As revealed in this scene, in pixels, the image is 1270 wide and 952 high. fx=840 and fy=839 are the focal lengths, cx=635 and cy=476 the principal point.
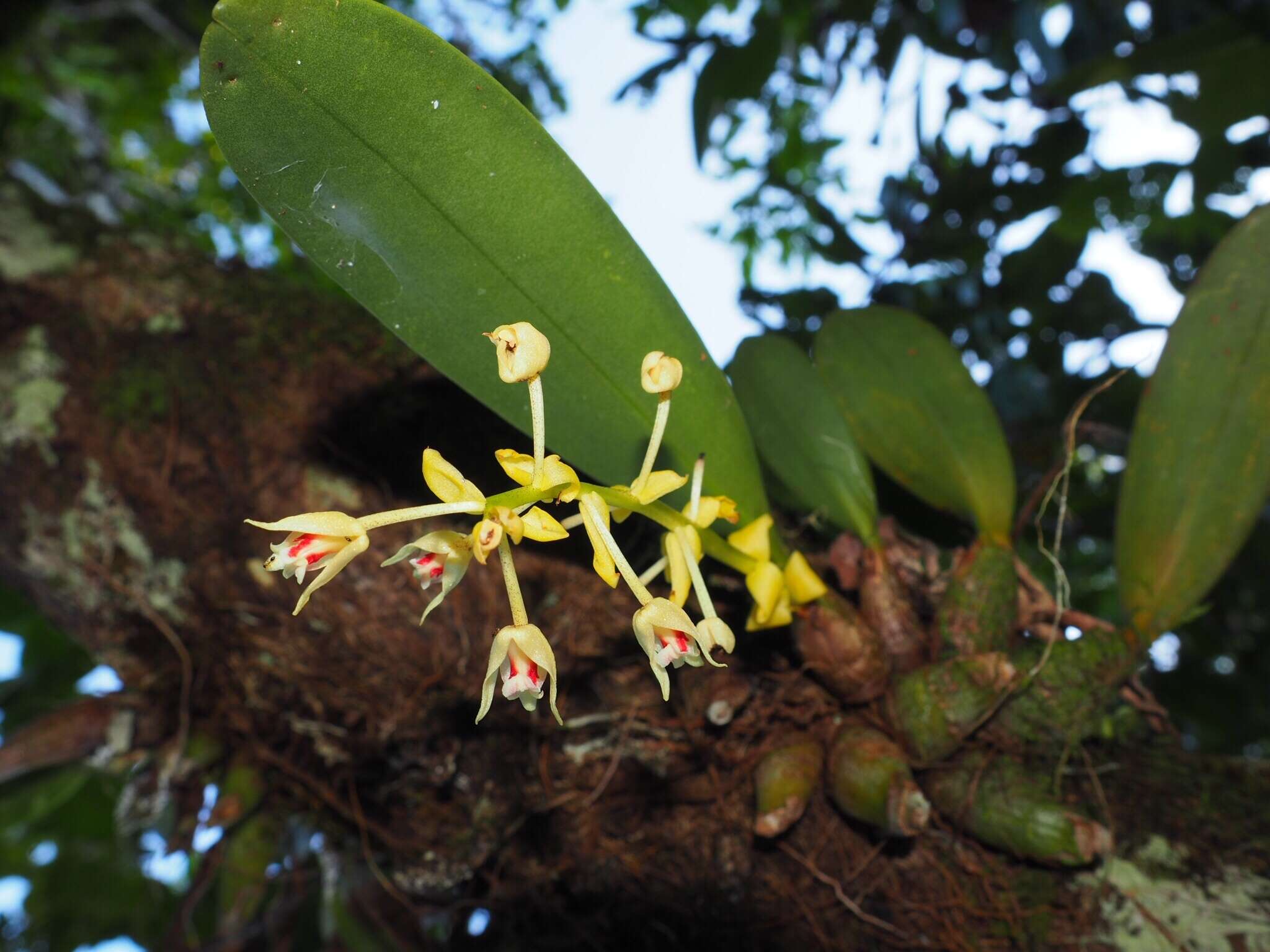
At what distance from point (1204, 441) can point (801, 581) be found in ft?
1.71

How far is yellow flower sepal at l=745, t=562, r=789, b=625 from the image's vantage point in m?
0.82

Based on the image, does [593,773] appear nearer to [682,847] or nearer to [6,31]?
[682,847]

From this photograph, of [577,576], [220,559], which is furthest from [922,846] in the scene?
[220,559]

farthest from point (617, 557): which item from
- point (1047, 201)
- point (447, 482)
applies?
point (1047, 201)

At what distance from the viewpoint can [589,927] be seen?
102cm

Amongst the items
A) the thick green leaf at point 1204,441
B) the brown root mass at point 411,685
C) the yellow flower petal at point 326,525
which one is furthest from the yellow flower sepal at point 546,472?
the thick green leaf at point 1204,441

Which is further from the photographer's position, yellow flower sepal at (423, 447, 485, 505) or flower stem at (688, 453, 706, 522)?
flower stem at (688, 453, 706, 522)

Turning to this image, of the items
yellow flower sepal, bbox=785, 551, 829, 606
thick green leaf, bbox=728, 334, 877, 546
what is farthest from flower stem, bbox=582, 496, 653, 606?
thick green leaf, bbox=728, 334, 877, 546

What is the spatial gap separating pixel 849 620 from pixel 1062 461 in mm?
433

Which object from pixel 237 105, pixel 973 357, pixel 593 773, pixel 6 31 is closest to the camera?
pixel 237 105

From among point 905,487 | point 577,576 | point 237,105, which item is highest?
point 237,105

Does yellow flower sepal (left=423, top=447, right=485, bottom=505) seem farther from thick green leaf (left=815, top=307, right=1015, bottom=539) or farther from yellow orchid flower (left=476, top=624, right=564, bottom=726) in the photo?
thick green leaf (left=815, top=307, right=1015, bottom=539)

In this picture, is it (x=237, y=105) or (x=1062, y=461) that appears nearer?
(x=237, y=105)

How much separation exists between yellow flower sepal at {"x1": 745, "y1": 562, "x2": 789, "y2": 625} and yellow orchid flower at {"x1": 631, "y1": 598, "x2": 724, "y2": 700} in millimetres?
259
